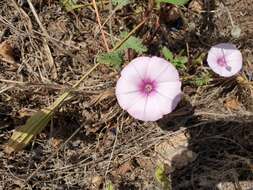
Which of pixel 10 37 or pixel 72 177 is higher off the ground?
pixel 10 37

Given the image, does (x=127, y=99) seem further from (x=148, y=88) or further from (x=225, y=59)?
(x=225, y=59)

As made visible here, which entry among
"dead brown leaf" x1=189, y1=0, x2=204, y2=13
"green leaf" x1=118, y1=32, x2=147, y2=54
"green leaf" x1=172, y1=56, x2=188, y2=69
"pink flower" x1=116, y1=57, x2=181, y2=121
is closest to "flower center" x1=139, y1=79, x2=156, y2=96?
"pink flower" x1=116, y1=57, x2=181, y2=121

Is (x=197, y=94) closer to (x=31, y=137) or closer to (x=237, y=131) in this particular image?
(x=237, y=131)

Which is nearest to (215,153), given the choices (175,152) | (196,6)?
(175,152)

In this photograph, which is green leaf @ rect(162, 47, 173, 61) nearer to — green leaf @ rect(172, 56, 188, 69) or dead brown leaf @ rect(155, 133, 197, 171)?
green leaf @ rect(172, 56, 188, 69)

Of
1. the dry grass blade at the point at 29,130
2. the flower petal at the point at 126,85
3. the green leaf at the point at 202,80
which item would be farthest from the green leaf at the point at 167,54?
the dry grass blade at the point at 29,130

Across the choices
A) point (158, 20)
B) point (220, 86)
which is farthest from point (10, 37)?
point (220, 86)
